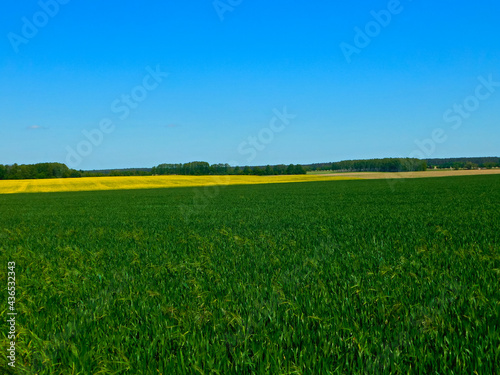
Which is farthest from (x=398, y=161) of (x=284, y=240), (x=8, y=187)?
(x=284, y=240)

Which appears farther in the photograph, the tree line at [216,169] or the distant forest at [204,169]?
the tree line at [216,169]

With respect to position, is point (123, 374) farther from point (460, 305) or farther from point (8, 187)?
point (8, 187)

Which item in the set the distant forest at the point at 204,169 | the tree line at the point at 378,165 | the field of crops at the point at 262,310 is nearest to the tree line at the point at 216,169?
the distant forest at the point at 204,169

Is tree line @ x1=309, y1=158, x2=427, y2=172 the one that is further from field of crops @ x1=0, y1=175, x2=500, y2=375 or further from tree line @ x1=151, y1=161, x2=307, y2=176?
field of crops @ x1=0, y1=175, x2=500, y2=375

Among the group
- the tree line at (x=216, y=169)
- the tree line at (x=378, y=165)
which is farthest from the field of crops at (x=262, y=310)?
the tree line at (x=378, y=165)

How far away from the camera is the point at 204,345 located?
4137mm

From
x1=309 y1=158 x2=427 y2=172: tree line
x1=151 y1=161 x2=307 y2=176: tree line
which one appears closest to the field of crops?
x1=151 y1=161 x2=307 y2=176: tree line

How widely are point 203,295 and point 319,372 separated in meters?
2.68

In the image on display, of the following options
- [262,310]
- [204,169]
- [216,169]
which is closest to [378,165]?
[216,169]

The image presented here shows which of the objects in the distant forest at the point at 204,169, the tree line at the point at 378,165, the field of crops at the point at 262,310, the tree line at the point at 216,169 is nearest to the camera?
the field of crops at the point at 262,310

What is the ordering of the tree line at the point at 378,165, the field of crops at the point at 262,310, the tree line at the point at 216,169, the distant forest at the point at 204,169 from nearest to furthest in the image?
the field of crops at the point at 262,310, the distant forest at the point at 204,169, the tree line at the point at 216,169, the tree line at the point at 378,165

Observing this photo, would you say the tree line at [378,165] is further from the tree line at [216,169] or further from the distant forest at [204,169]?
the tree line at [216,169]

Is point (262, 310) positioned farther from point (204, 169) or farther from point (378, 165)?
point (378, 165)

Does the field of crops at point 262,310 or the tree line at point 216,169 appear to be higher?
the tree line at point 216,169
